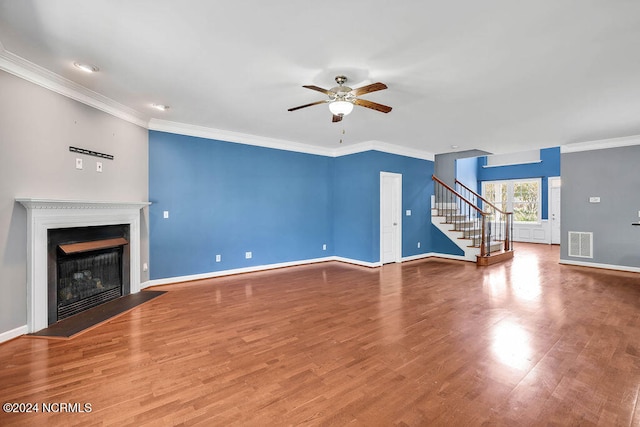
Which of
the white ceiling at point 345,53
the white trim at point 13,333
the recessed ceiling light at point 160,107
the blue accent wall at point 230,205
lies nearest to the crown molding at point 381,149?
the blue accent wall at point 230,205

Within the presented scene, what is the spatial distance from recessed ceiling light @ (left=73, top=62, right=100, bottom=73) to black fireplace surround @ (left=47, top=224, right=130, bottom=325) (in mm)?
1793

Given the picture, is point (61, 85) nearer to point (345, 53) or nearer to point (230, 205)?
point (230, 205)

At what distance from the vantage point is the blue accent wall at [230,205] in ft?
16.1

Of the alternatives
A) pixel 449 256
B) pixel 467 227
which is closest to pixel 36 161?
pixel 449 256

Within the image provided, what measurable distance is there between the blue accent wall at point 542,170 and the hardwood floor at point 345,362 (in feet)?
22.9

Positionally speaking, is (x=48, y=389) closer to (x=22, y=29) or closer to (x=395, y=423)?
(x=395, y=423)

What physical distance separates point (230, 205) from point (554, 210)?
1074 centimetres

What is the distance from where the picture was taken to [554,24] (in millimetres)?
2299

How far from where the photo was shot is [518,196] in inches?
424

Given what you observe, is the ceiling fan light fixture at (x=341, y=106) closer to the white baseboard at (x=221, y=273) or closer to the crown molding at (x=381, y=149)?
the crown molding at (x=381, y=149)

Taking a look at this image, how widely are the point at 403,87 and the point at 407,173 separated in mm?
3790

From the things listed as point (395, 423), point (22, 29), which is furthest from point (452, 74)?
point (22, 29)

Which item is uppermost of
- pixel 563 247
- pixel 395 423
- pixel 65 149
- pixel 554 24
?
pixel 554 24

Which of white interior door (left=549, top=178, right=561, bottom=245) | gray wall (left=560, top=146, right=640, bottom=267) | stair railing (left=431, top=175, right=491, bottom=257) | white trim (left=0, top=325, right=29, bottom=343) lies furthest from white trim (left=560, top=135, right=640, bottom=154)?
white trim (left=0, top=325, right=29, bottom=343)
